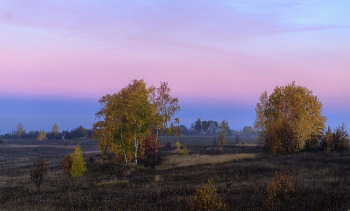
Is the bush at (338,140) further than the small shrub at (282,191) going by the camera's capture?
Yes

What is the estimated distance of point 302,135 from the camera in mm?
37875

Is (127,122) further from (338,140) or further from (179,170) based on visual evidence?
(338,140)

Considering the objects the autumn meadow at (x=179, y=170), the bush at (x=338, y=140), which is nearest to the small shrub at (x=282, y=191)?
the autumn meadow at (x=179, y=170)

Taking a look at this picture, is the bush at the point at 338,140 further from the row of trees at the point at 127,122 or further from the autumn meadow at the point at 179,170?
the row of trees at the point at 127,122

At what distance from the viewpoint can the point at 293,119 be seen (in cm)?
3956

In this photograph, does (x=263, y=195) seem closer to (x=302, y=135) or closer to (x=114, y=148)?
(x=114, y=148)

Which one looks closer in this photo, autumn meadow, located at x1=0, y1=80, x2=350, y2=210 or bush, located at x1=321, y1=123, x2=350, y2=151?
autumn meadow, located at x1=0, y1=80, x2=350, y2=210

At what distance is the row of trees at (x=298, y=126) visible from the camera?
3744cm

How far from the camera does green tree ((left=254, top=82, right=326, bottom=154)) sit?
37469mm

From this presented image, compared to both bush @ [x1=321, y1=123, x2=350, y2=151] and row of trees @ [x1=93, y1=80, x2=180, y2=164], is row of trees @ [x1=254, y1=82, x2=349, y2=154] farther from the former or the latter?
row of trees @ [x1=93, y1=80, x2=180, y2=164]

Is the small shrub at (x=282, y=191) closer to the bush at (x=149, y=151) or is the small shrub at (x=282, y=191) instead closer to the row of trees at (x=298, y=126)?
the bush at (x=149, y=151)

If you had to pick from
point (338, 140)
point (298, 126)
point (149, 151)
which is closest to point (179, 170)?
point (149, 151)

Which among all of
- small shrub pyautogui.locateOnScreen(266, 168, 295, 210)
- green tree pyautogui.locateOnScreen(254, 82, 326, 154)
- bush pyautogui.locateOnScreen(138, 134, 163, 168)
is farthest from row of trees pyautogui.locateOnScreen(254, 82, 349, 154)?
small shrub pyautogui.locateOnScreen(266, 168, 295, 210)

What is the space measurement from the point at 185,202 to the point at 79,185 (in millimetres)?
11225
